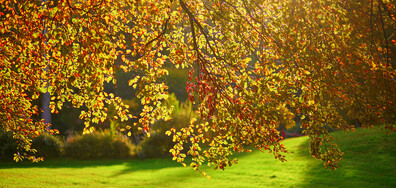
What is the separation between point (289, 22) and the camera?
5.42 m

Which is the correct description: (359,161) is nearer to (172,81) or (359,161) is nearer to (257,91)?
(257,91)

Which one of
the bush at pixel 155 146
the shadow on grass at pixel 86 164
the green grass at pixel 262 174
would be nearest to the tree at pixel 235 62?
the green grass at pixel 262 174

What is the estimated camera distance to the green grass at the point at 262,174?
957 centimetres

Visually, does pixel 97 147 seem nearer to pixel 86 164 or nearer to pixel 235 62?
pixel 86 164

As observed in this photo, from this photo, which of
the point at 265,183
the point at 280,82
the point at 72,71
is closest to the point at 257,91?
the point at 280,82

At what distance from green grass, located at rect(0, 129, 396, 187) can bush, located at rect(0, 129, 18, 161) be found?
155cm

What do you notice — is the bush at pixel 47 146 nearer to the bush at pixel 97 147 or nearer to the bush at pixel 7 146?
the bush at pixel 97 147

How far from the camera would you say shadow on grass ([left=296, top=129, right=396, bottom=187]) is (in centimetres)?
923

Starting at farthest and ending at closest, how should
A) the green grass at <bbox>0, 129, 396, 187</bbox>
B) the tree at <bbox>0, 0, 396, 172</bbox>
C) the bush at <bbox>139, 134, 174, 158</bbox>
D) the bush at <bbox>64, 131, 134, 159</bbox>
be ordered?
the bush at <bbox>139, 134, 174, 158</bbox>, the bush at <bbox>64, 131, 134, 159</bbox>, the green grass at <bbox>0, 129, 396, 187</bbox>, the tree at <bbox>0, 0, 396, 172</bbox>

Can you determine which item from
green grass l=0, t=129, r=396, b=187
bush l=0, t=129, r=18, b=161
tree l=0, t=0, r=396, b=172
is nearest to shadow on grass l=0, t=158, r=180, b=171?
green grass l=0, t=129, r=396, b=187

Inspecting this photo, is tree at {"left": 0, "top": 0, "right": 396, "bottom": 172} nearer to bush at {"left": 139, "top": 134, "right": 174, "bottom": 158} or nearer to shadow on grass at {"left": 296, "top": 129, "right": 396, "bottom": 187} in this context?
shadow on grass at {"left": 296, "top": 129, "right": 396, "bottom": 187}

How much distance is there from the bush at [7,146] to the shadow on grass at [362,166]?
1289 cm

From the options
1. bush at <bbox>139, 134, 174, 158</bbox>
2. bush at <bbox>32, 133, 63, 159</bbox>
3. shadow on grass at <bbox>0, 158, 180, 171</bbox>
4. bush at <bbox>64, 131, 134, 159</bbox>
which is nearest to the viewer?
shadow on grass at <bbox>0, 158, 180, 171</bbox>

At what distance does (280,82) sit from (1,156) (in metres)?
14.7
